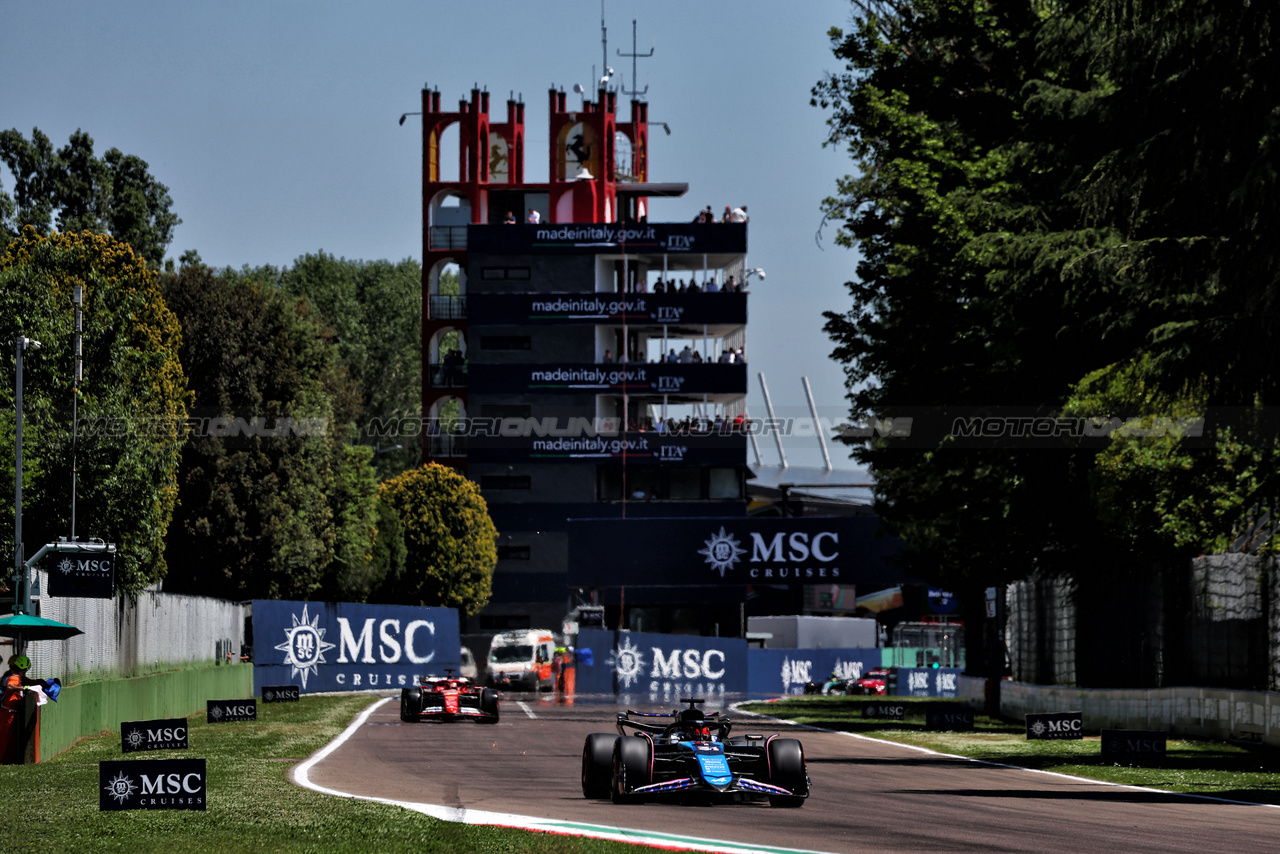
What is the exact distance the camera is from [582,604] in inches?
3748

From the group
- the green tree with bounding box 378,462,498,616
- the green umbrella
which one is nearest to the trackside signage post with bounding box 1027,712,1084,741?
the green umbrella

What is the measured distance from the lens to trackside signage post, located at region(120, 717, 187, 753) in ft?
65.7

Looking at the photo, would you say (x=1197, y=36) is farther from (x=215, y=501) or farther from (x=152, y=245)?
(x=152, y=245)

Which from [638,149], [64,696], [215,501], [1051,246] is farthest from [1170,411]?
[638,149]

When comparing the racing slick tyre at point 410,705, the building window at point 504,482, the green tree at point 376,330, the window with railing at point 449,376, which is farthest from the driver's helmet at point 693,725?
the green tree at point 376,330

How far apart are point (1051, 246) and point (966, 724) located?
10638 mm

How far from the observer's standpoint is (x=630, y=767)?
637 inches

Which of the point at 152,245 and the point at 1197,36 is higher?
the point at 152,245

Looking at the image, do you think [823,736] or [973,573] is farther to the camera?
[973,573]

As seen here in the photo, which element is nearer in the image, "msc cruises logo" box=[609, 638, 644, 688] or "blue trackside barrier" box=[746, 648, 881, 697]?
"msc cruises logo" box=[609, 638, 644, 688]

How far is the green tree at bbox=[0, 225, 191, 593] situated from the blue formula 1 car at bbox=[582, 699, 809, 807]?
1064 inches

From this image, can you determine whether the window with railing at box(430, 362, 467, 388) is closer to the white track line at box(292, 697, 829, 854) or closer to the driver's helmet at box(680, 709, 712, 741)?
the white track line at box(292, 697, 829, 854)

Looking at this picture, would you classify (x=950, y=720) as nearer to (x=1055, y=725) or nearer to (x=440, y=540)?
(x=1055, y=725)

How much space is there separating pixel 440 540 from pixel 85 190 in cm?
2509
